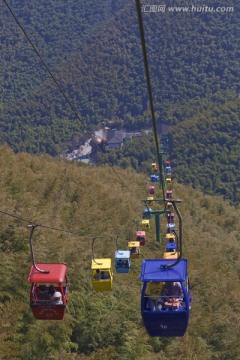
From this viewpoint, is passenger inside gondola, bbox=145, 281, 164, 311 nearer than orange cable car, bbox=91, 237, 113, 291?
Yes

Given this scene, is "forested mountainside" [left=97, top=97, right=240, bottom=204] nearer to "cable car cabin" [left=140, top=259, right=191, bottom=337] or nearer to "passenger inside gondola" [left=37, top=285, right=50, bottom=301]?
"passenger inside gondola" [left=37, top=285, right=50, bottom=301]

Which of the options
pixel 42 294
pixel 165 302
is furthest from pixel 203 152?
pixel 165 302

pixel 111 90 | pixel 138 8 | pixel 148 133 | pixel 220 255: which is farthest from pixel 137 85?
pixel 138 8

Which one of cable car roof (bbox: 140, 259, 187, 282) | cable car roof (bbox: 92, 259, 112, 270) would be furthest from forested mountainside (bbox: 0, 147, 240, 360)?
cable car roof (bbox: 140, 259, 187, 282)

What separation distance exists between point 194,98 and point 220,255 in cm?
12806

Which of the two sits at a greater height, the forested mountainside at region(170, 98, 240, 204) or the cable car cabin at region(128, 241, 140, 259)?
the forested mountainside at region(170, 98, 240, 204)

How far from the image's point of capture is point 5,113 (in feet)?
614

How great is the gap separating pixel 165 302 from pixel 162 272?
1.15m

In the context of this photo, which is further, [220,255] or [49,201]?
[220,255]

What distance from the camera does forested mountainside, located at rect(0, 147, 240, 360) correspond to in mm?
24516

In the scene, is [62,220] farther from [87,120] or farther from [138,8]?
[87,120]

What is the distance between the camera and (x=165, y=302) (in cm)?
1457

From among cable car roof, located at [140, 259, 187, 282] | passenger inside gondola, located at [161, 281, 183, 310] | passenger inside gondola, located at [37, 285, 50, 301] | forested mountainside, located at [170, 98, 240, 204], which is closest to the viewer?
cable car roof, located at [140, 259, 187, 282]

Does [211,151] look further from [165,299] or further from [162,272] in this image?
[162,272]
